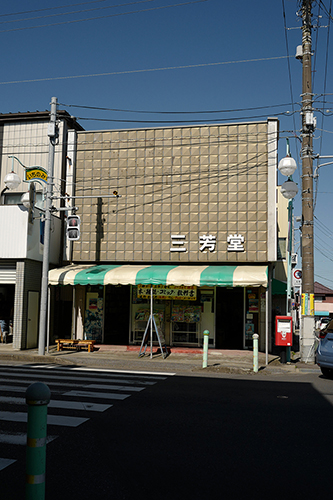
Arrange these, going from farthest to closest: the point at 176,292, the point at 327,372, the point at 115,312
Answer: the point at 115,312 < the point at 176,292 < the point at 327,372

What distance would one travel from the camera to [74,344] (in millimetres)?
17156

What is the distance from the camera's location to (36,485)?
10.8 ft

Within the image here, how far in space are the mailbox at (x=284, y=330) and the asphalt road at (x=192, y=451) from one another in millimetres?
5638

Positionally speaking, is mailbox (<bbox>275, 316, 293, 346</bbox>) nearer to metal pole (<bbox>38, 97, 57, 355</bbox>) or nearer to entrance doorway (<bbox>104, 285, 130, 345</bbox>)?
entrance doorway (<bbox>104, 285, 130, 345</bbox>)

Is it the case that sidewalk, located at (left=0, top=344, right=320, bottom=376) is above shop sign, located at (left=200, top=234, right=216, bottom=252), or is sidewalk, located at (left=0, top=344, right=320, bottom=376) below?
below

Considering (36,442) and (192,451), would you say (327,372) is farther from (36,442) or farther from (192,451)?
(36,442)

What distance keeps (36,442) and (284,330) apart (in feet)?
→ 39.8

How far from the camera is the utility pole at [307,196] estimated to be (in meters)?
14.9

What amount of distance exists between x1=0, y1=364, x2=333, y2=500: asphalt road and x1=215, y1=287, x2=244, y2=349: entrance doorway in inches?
376

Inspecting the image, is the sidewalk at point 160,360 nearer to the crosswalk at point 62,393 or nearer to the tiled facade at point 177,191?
the crosswalk at point 62,393

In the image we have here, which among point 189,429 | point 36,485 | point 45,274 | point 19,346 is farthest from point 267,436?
point 19,346

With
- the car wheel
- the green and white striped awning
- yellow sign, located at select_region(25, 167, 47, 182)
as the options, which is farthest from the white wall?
the car wheel

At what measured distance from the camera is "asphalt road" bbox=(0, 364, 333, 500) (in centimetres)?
449

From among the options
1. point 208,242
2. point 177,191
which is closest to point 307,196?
point 208,242
